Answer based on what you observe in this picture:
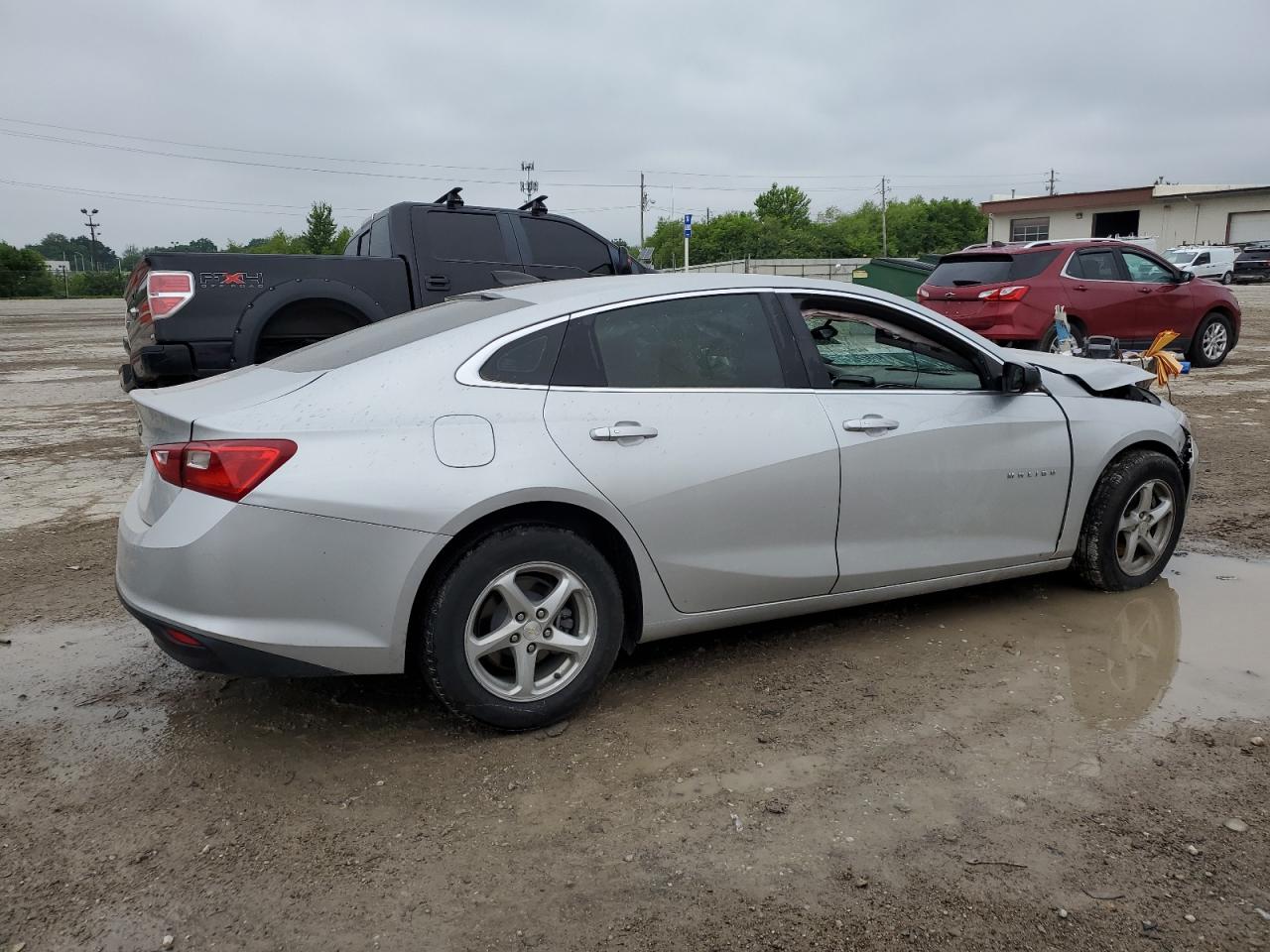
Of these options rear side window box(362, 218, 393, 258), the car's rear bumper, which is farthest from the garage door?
the car's rear bumper

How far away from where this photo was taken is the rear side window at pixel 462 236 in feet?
27.1

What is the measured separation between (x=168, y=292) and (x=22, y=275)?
6241 centimetres

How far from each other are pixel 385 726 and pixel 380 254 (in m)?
5.88

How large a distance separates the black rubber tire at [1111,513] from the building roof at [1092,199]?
55396 millimetres

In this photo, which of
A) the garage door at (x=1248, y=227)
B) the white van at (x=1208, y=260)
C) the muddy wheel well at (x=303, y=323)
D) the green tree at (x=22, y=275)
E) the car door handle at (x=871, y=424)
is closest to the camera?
the car door handle at (x=871, y=424)

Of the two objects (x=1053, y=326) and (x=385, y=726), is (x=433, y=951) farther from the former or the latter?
(x=1053, y=326)

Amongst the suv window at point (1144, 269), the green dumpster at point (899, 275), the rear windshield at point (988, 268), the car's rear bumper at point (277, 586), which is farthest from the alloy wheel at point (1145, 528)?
the green dumpster at point (899, 275)

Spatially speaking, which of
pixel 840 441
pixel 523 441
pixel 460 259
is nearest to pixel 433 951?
pixel 523 441

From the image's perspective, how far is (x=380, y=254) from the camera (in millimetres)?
8508

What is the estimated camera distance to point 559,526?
3.34 metres

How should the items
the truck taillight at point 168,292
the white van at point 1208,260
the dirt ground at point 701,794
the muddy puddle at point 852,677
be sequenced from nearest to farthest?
the dirt ground at point 701,794
the muddy puddle at point 852,677
the truck taillight at point 168,292
the white van at point 1208,260

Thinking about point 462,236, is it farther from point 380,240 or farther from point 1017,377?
point 1017,377

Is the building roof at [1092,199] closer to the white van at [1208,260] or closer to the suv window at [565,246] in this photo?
the white van at [1208,260]

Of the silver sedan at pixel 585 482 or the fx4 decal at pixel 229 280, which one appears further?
the fx4 decal at pixel 229 280
